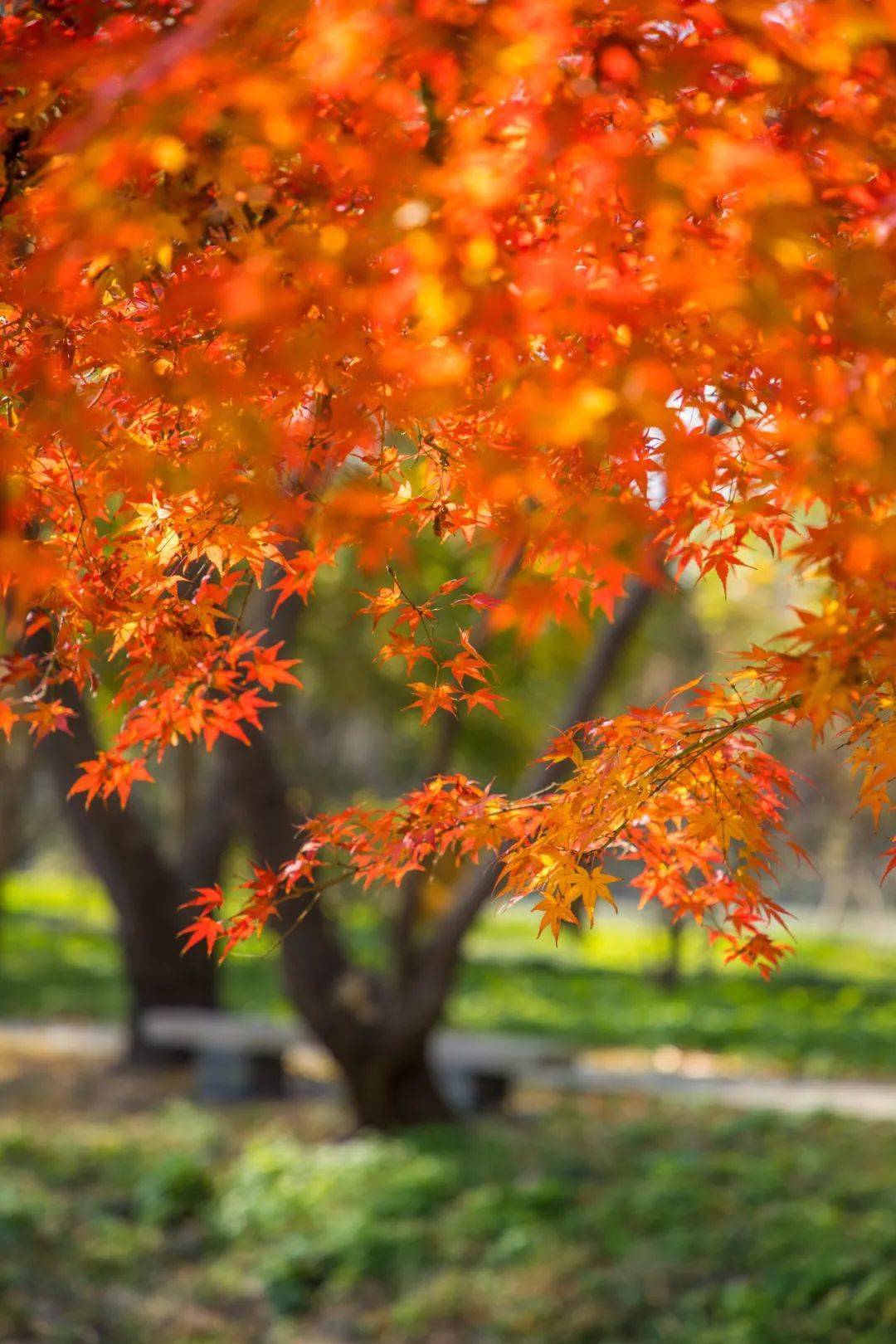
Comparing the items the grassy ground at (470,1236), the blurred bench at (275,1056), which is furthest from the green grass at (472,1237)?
the blurred bench at (275,1056)

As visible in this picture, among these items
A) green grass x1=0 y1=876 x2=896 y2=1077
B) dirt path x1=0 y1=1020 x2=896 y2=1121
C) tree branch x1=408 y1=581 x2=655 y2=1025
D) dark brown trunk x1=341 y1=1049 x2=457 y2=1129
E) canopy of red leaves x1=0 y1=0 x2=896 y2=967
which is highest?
canopy of red leaves x1=0 y1=0 x2=896 y2=967

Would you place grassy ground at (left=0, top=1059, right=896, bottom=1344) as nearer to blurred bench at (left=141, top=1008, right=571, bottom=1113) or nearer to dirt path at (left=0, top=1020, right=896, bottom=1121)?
dirt path at (left=0, top=1020, right=896, bottom=1121)

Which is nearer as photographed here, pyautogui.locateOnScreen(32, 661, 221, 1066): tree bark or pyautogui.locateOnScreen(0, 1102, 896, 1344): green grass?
pyautogui.locateOnScreen(0, 1102, 896, 1344): green grass

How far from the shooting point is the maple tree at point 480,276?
4.93ft

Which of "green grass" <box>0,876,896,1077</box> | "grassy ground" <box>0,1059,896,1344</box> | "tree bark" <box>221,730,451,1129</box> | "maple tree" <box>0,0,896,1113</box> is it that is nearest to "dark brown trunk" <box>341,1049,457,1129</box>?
"tree bark" <box>221,730,451,1129</box>

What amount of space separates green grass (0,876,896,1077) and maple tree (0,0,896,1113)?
8.23 metres

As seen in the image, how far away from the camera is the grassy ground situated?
201 inches

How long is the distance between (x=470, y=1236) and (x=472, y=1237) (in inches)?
0.4

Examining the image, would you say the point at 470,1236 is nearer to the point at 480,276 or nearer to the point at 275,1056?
the point at 275,1056

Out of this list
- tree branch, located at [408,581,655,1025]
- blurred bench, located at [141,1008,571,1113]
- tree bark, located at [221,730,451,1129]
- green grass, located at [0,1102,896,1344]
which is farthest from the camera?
blurred bench, located at [141,1008,571,1113]

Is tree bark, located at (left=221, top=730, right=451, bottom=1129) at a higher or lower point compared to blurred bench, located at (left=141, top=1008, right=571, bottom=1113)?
higher

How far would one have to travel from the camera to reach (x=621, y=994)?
43.6 feet

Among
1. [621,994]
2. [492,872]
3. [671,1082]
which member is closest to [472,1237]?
[492,872]

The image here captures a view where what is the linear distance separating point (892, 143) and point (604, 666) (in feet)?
16.2
